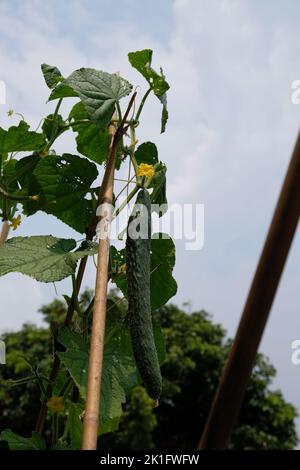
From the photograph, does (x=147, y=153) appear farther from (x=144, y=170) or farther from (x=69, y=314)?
(x=69, y=314)

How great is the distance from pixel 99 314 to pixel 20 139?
1.48 feet

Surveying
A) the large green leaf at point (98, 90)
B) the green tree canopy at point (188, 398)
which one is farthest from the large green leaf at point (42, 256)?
the green tree canopy at point (188, 398)

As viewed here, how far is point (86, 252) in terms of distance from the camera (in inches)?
31.0

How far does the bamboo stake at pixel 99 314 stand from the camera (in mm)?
534

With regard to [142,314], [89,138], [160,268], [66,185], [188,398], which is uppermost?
[188,398]

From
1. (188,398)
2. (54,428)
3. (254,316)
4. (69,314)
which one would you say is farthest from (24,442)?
(188,398)


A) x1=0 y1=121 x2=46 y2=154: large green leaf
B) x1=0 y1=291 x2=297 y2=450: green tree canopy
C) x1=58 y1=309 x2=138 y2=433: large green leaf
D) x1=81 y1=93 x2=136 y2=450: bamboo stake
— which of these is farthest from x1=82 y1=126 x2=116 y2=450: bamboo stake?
x1=0 y1=291 x2=297 y2=450: green tree canopy

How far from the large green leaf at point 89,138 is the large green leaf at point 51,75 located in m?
0.08

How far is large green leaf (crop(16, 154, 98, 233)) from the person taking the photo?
97 cm

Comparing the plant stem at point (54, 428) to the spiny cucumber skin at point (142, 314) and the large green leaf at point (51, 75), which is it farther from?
the large green leaf at point (51, 75)

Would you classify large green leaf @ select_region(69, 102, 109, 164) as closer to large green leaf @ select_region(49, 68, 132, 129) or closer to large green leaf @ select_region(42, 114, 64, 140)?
large green leaf @ select_region(42, 114, 64, 140)

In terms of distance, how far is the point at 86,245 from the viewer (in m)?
0.84

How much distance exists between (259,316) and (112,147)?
1.55ft
